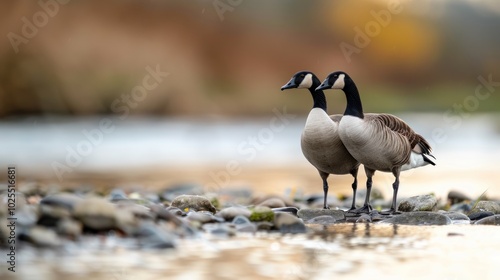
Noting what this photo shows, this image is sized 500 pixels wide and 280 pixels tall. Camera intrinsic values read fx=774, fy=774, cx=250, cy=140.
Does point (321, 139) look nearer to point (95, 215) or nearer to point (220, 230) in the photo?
point (220, 230)

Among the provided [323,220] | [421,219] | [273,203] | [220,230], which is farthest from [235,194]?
[220,230]

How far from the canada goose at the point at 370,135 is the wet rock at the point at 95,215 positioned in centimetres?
296

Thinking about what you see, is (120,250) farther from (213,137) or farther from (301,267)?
(213,137)

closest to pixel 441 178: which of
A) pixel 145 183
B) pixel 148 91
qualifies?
pixel 145 183

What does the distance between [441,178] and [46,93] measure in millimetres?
17633

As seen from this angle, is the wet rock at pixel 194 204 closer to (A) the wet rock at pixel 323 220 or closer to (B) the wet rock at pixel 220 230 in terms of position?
(A) the wet rock at pixel 323 220

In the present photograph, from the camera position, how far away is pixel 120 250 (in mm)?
6059

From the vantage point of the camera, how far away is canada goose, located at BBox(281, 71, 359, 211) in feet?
28.1

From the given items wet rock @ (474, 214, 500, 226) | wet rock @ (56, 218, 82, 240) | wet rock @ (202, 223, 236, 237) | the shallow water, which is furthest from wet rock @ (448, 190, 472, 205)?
wet rock @ (56, 218, 82, 240)

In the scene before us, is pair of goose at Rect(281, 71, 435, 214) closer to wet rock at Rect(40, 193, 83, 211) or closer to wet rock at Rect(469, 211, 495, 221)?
wet rock at Rect(469, 211, 495, 221)
